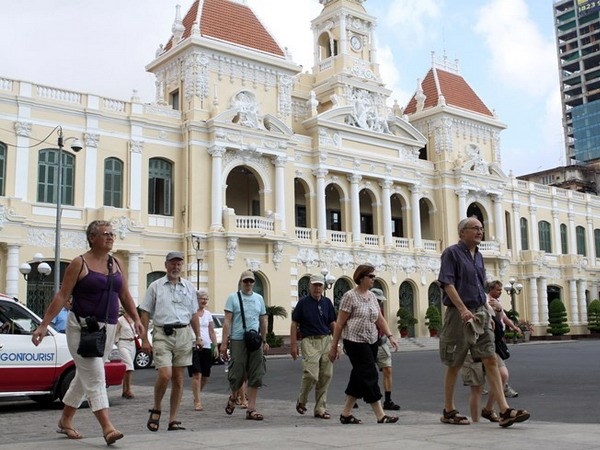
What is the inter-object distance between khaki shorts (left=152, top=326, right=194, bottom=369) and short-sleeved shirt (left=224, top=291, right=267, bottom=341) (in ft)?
5.75

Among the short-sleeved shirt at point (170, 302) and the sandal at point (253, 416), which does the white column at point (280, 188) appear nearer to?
the sandal at point (253, 416)

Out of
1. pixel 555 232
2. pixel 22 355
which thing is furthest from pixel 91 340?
pixel 555 232

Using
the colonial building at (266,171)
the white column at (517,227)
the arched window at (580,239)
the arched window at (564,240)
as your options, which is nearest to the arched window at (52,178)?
the colonial building at (266,171)

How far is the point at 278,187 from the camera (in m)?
34.4

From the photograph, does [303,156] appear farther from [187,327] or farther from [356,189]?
[187,327]

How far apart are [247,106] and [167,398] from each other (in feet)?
74.5

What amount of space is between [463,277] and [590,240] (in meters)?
50.1

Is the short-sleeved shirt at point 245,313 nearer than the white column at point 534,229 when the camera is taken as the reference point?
Yes

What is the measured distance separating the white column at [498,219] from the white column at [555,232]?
7.70m

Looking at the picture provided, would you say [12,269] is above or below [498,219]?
below

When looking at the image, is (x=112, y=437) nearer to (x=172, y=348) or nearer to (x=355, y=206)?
(x=172, y=348)

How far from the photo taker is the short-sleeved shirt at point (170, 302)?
8240 millimetres

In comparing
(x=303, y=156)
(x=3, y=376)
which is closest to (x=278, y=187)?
(x=303, y=156)

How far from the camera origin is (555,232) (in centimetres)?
5131
